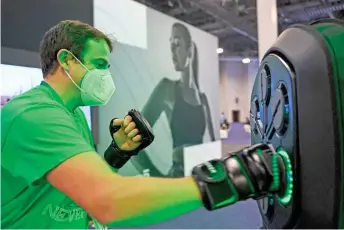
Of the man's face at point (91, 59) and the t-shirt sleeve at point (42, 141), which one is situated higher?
the man's face at point (91, 59)

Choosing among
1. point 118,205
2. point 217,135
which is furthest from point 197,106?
point 118,205

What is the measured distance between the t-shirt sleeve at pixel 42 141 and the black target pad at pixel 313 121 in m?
0.46

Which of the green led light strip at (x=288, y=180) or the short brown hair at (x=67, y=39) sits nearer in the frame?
the green led light strip at (x=288, y=180)

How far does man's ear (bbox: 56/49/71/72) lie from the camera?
1035mm

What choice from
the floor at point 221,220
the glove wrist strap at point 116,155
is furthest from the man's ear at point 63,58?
the floor at point 221,220

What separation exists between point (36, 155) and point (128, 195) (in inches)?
9.7

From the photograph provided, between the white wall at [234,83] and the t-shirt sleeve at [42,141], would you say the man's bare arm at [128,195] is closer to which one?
the t-shirt sleeve at [42,141]

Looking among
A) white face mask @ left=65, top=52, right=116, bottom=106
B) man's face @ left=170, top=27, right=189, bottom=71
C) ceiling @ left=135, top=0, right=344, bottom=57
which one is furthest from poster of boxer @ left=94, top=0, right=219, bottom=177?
white face mask @ left=65, top=52, right=116, bottom=106

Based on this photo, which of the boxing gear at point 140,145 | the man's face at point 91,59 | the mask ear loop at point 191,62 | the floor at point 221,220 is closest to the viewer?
the man's face at point 91,59

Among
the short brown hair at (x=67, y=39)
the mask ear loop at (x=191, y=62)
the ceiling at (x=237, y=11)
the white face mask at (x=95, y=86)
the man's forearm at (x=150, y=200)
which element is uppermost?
the ceiling at (x=237, y=11)

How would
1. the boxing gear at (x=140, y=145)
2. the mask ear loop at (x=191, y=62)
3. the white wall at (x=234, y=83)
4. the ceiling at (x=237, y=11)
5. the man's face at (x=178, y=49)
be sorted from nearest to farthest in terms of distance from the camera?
the boxing gear at (x=140, y=145) → the man's face at (x=178, y=49) → the mask ear loop at (x=191, y=62) → the ceiling at (x=237, y=11) → the white wall at (x=234, y=83)

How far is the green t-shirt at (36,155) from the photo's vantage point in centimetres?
74

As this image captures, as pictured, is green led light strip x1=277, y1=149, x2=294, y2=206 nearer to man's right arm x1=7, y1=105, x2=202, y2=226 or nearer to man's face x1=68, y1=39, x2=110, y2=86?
man's right arm x1=7, y1=105, x2=202, y2=226

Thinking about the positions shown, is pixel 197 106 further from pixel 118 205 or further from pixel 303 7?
pixel 118 205
